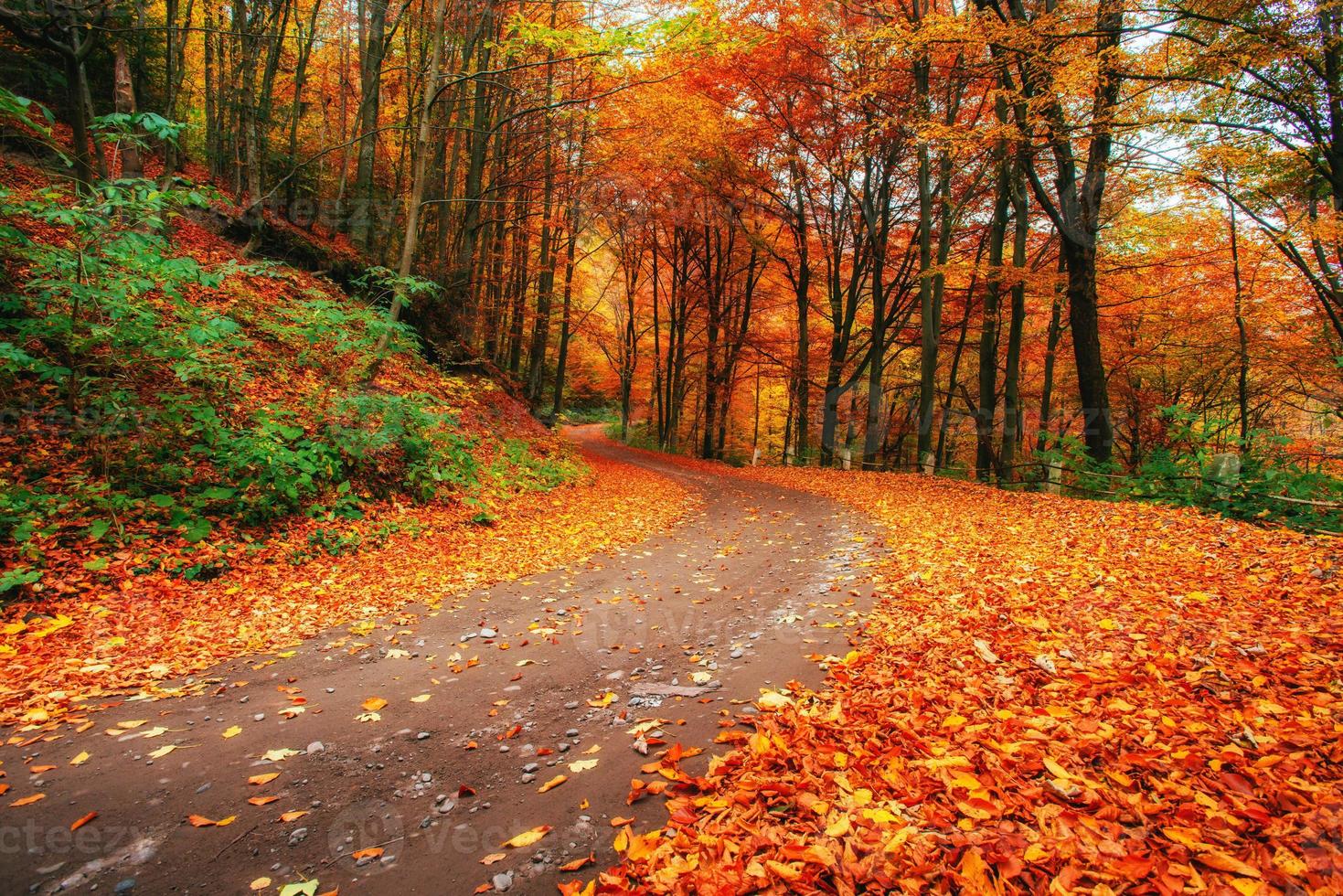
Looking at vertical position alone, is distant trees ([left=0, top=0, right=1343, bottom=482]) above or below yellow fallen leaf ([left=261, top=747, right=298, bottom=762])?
above

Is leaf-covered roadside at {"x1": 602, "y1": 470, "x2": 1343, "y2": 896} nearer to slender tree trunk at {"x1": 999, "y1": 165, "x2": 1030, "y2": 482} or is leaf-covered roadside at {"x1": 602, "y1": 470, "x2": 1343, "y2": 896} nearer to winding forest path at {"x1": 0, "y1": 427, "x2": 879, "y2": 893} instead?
winding forest path at {"x1": 0, "y1": 427, "x2": 879, "y2": 893}

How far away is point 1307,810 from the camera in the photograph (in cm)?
192

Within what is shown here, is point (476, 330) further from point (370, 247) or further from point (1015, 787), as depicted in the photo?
point (1015, 787)

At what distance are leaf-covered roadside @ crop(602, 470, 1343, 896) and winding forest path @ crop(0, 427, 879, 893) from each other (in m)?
0.47

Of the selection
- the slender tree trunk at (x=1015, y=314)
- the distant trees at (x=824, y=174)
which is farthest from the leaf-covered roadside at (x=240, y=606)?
the slender tree trunk at (x=1015, y=314)

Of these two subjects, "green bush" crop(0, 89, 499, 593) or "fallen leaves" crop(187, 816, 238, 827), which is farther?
"green bush" crop(0, 89, 499, 593)

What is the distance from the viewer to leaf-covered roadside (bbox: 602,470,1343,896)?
188 centimetres

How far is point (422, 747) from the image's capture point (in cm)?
319

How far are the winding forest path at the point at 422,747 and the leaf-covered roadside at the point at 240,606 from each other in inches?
12.2

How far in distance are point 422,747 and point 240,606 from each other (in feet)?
9.84

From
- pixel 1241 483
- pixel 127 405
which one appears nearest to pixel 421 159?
pixel 127 405

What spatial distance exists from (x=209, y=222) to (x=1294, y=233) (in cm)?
2067

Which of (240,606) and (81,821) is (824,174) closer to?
(240,606)

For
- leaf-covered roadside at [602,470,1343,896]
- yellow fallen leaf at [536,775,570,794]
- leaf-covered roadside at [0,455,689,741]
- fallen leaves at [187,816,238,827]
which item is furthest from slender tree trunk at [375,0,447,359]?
leaf-covered roadside at [602,470,1343,896]
